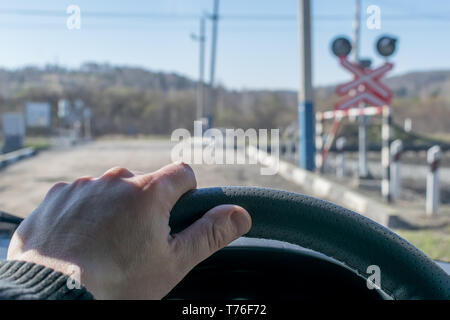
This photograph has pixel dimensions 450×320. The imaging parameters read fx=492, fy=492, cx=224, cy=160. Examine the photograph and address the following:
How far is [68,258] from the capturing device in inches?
27.6

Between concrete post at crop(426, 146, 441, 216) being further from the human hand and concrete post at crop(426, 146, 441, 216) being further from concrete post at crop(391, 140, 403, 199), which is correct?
the human hand

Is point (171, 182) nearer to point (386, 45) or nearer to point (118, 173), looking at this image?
point (118, 173)

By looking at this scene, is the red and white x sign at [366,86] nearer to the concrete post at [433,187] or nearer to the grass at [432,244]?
the concrete post at [433,187]

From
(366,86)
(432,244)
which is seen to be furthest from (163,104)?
(432,244)

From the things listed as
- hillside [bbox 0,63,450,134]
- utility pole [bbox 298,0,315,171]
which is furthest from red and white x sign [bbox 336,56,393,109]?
hillside [bbox 0,63,450,134]

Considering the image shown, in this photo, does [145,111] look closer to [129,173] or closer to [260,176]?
[260,176]

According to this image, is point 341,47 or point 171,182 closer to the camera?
point 171,182

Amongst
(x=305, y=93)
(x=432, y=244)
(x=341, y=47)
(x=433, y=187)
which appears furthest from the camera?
(x=305, y=93)

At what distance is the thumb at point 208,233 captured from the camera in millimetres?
794

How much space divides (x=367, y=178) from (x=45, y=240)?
9024 millimetres

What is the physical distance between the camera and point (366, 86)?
891 centimetres

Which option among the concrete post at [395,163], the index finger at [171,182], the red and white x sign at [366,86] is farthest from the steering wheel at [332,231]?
the red and white x sign at [366,86]

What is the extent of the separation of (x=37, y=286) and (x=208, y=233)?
0.89 feet

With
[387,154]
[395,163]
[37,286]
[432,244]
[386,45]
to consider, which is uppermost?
[386,45]
